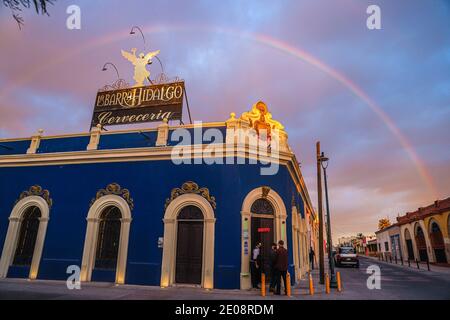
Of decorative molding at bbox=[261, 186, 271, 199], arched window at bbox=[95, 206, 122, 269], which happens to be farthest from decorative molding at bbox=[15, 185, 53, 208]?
decorative molding at bbox=[261, 186, 271, 199]

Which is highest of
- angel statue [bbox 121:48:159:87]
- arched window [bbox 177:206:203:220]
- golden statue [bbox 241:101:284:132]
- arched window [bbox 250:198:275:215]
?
angel statue [bbox 121:48:159:87]

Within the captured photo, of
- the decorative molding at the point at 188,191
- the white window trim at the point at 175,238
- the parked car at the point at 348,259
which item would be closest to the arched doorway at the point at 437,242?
the parked car at the point at 348,259

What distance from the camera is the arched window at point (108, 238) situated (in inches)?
512

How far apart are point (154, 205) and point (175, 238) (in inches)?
72.5

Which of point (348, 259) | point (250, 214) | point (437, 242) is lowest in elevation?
point (348, 259)

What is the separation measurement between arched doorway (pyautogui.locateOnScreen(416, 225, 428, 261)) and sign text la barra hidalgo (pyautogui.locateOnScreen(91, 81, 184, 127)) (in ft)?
106

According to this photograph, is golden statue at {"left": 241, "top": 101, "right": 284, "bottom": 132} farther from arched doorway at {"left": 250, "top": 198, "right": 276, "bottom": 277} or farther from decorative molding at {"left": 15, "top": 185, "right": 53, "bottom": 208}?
decorative molding at {"left": 15, "top": 185, "right": 53, "bottom": 208}

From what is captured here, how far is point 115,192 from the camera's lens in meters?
13.7

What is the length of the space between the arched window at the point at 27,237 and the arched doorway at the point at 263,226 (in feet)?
36.2

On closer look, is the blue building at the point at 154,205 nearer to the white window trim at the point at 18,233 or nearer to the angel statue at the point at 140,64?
the white window trim at the point at 18,233

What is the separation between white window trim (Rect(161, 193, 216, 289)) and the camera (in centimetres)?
1173

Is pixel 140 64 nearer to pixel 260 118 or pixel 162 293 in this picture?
pixel 260 118

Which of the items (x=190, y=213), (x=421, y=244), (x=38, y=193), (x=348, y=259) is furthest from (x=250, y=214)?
(x=421, y=244)
